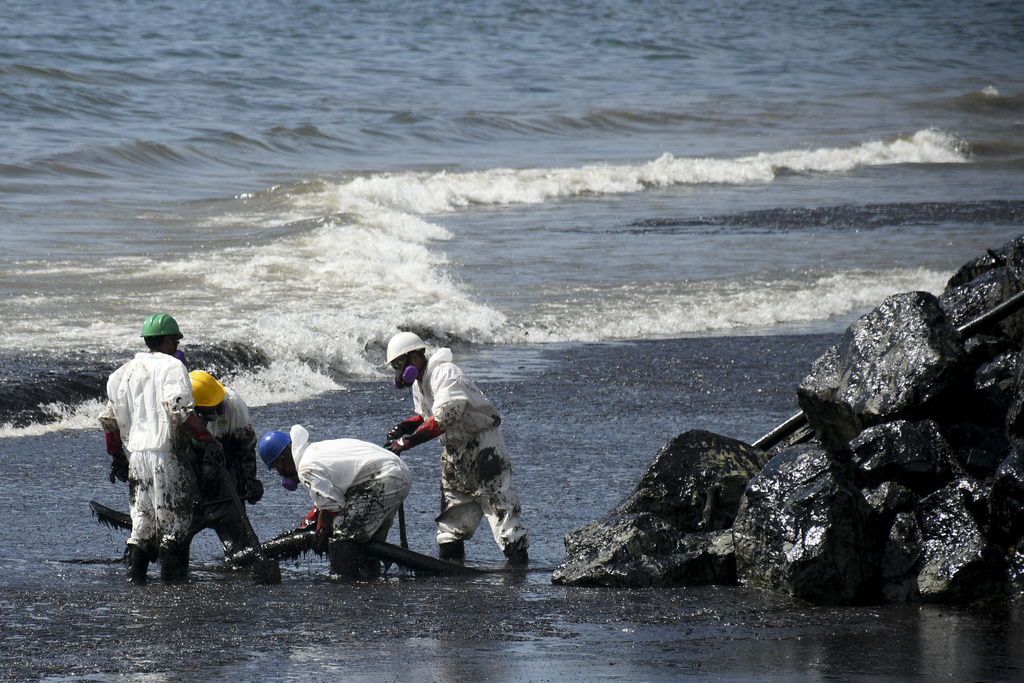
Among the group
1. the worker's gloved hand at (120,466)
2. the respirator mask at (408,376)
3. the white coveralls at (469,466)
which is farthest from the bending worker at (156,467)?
the white coveralls at (469,466)

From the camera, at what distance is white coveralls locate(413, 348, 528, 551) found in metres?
6.81

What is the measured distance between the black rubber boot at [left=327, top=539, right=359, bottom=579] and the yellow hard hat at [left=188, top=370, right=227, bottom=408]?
3.55ft

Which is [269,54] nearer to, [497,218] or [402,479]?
[497,218]

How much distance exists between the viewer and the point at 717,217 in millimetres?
23312

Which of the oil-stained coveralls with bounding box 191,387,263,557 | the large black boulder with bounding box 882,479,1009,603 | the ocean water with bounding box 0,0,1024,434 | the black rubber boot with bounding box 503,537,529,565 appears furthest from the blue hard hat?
the ocean water with bounding box 0,0,1024,434

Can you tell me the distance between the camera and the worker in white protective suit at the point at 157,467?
631 centimetres

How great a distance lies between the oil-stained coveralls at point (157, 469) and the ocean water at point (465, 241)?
260 mm

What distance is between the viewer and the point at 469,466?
695 cm

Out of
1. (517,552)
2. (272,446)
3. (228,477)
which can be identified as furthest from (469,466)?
(228,477)

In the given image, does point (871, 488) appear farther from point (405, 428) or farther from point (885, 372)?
point (405, 428)

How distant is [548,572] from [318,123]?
1121 inches

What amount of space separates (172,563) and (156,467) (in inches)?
20.5

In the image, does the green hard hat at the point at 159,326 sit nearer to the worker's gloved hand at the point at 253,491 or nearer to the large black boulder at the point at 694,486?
the worker's gloved hand at the point at 253,491

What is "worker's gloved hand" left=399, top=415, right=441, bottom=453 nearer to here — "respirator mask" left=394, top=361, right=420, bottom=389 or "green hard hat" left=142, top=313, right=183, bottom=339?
"respirator mask" left=394, top=361, right=420, bottom=389
